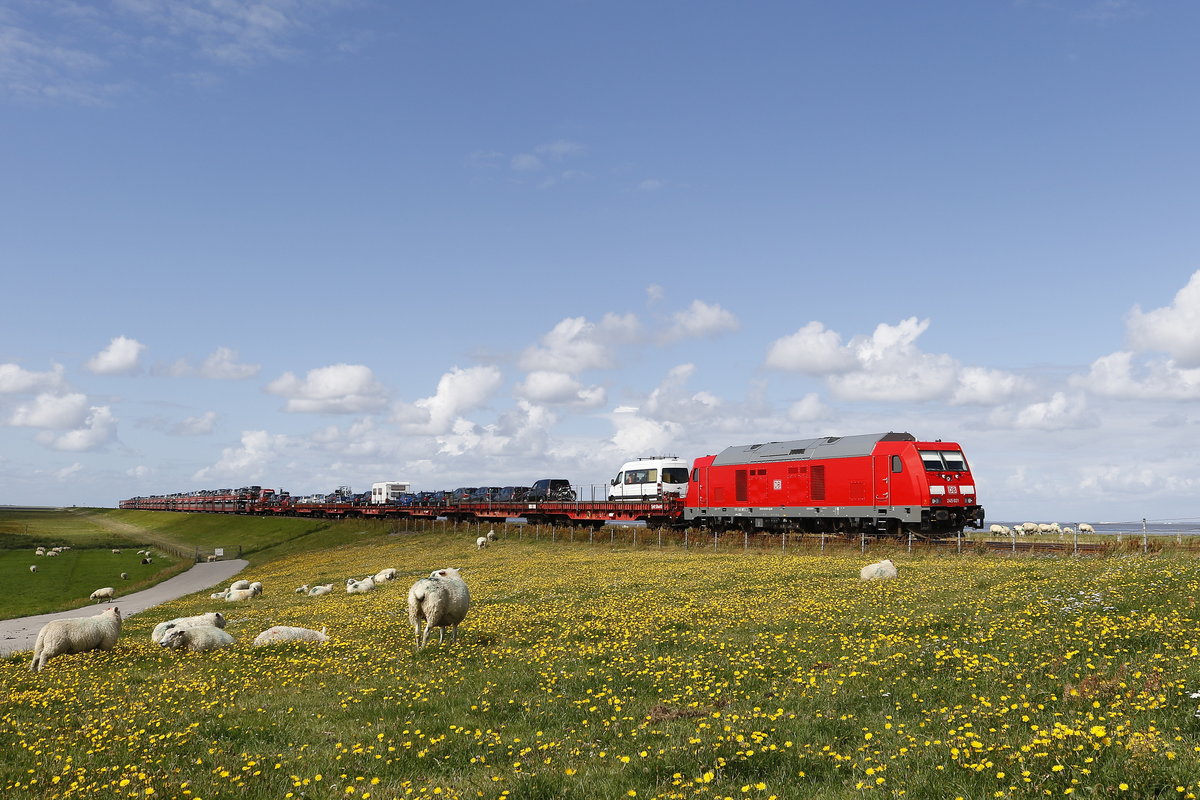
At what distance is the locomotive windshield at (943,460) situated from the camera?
138ft

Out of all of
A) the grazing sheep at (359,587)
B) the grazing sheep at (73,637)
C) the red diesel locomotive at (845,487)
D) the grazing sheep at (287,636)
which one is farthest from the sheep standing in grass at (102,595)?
the red diesel locomotive at (845,487)

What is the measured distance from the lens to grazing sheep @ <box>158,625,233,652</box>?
21.9m

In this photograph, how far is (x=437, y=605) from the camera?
1956cm

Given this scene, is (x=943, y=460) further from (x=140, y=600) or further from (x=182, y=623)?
(x=140, y=600)

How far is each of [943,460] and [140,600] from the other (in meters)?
50.3

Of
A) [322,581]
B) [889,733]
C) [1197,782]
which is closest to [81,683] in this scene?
[889,733]

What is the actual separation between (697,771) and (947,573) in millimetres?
22994

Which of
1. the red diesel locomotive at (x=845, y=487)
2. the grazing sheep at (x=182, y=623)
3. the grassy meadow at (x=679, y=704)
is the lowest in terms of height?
the grazing sheep at (x=182, y=623)

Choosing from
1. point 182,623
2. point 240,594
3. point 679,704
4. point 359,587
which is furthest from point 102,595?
point 679,704

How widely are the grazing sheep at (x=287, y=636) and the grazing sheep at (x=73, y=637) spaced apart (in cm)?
460

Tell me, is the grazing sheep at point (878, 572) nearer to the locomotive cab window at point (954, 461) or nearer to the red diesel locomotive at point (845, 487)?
the red diesel locomotive at point (845, 487)

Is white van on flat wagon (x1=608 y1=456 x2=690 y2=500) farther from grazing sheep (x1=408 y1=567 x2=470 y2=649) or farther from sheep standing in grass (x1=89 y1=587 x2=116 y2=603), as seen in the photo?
grazing sheep (x1=408 y1=567 x2=470 y2=649)

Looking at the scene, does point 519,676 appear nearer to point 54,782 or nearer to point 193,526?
point 54,782

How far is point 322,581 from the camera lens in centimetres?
4850
